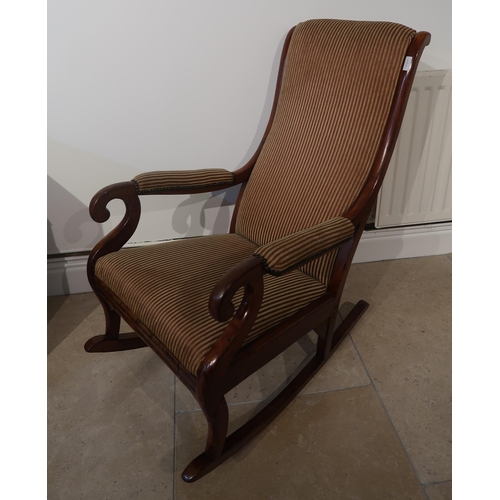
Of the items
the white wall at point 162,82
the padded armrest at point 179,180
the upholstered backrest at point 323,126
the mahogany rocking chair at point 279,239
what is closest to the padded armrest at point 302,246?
the mahogany rocking chair at point 279,239

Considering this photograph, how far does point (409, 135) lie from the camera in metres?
1.79

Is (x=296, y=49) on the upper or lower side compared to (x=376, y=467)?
upper

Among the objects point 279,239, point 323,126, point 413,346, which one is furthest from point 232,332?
point 413,346

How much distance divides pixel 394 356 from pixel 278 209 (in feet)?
2.20

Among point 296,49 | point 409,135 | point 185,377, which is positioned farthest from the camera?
point 409,135

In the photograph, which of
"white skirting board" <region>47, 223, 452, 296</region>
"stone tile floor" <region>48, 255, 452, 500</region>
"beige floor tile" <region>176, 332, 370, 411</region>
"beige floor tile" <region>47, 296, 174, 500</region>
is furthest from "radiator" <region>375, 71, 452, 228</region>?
"beige floor tile" <region>47, 296, 174, 500</region>

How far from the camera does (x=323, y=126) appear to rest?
1.38 meters

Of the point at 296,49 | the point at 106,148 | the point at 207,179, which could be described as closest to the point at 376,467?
the point at 207,179

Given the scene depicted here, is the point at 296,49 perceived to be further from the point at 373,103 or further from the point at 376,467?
the point at 376,467

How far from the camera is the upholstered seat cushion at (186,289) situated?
3.49 ft

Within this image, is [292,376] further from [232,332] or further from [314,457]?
[232,332]

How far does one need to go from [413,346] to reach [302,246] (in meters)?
0.84

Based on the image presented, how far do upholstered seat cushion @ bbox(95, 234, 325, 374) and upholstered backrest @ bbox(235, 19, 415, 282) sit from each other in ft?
0.49

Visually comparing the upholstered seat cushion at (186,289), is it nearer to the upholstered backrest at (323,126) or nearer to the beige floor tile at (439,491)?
the upholstered backrest at (323,126)
